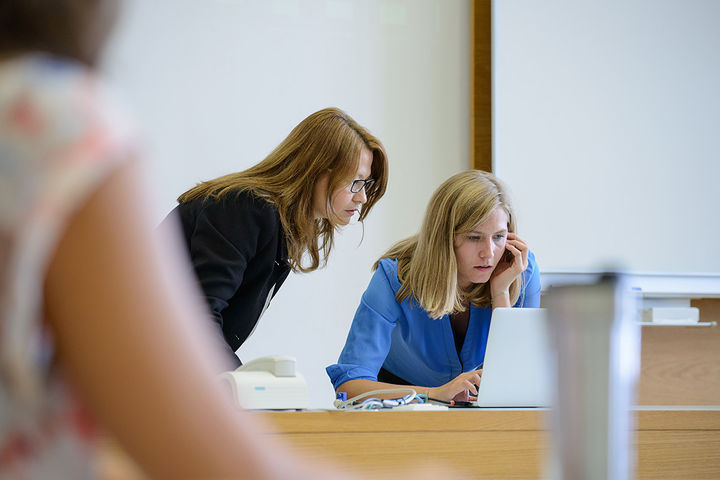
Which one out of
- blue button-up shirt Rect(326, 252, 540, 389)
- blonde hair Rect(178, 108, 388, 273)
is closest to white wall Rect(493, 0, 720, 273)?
blue button-up shirt Rect(326, 252, 540, 389)

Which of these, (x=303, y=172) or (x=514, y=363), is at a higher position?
(x=303, y=172)

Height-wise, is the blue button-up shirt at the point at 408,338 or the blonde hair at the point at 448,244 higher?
the blonde hair at the point at 448,244

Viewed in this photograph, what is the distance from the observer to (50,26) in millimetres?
343

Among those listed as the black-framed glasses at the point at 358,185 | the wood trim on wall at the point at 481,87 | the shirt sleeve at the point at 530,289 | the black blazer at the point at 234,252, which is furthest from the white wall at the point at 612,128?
the black blazer at the point at 234,252

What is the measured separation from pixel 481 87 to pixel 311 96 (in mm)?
720

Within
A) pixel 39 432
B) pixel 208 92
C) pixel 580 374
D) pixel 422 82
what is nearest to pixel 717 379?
pixel 422 82

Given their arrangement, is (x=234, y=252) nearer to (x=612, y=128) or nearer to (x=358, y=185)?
(x=358, y=185)

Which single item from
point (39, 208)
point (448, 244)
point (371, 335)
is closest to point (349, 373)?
point (371, 335)

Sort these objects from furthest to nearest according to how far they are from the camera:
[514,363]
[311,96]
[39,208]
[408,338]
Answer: [311,96], [408,338], [514,363], [39,208]

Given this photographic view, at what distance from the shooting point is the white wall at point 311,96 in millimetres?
3408

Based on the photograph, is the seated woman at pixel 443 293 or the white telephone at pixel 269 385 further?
the seated woman at pixel 443 293

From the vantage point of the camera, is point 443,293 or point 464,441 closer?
point 464,441

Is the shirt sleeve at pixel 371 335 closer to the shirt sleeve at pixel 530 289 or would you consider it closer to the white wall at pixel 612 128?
the shirt sleeve at pixel 530 289

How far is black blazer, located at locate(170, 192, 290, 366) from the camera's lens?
1894 mm
